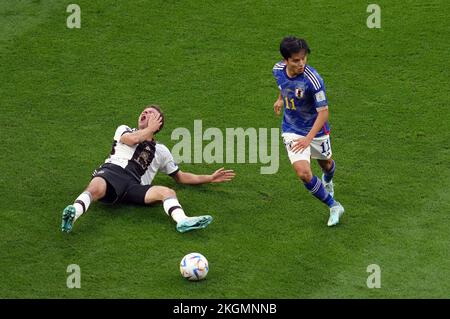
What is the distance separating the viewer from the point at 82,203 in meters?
10.4

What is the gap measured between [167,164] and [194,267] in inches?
81.9

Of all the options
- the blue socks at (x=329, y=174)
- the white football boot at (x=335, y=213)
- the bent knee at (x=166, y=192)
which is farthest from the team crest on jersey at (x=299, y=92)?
the bent knee at (x=166, y=192)

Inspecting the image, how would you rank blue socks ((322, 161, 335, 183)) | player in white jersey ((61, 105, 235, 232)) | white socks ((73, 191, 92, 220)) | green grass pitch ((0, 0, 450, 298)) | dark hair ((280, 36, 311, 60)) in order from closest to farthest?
green grass pitch ((0, 0, 450, 298)), dark hair ((280, 36, 311, 60)), white socks ((73, 191, 92, 220)), player in white jersey ((61, 105, 235, 232)), blue socks ((322, 161, 335, 183))

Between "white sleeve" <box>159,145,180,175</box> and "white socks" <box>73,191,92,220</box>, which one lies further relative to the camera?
"white sleeve" <box>159,145,180,175</box>

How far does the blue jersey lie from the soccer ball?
1901mm

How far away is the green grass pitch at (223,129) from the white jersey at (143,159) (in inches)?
13.2

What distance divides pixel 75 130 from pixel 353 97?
352cm

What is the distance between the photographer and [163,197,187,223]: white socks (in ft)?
34.0

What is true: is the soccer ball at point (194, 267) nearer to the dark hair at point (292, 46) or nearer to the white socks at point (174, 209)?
the white socks at point (174, 209)

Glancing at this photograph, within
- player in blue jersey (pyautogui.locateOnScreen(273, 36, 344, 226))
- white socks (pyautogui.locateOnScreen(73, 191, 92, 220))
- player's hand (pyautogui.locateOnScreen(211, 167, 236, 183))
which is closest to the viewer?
player in blue jersey (pyautogui.locateOnScreen(273, 36, 344, 226))

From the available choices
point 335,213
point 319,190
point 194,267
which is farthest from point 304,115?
point 194,267

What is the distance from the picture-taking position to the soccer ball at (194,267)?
939cm

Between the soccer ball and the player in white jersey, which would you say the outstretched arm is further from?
the soccer ball

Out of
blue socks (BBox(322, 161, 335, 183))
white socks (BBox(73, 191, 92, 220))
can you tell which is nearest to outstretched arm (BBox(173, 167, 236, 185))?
blue socks (BBox(322, 161, 335, 183))
